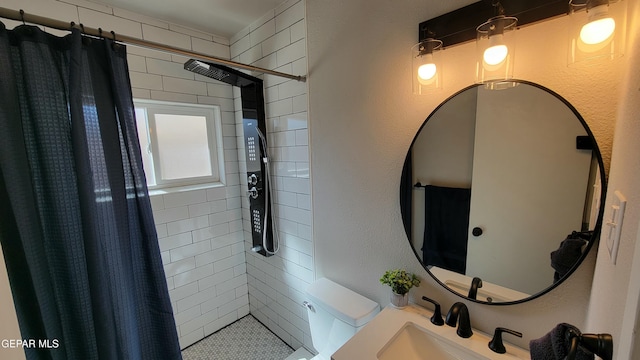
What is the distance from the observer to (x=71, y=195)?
0.91m

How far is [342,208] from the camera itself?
1498 mm

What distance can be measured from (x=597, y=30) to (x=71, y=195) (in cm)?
176

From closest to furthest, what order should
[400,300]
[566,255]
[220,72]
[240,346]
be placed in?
1. [566,255]
2. [400,300]
3. [220,72]
4. [240,346]

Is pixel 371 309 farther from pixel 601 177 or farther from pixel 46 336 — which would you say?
pixel 46 336

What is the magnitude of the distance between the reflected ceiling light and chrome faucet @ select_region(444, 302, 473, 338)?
0.87 metres

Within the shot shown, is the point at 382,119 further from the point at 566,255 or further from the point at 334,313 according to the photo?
the point at 334,313

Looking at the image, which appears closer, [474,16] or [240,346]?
[474,16]

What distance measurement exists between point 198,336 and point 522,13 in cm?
293

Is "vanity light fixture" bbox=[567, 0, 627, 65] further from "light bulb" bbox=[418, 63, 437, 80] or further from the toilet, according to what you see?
the toilet

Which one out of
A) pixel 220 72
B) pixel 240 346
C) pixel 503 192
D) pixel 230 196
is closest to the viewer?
pixel 503 192

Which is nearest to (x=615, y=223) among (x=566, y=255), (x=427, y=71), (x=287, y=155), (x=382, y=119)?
(x=566, y=255)

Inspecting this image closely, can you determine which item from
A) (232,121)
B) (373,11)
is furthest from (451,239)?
(232,121)

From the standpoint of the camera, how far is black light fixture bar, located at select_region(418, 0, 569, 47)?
2.58 feet

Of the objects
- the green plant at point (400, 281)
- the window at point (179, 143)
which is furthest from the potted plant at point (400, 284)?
the window at point (179, 143)
